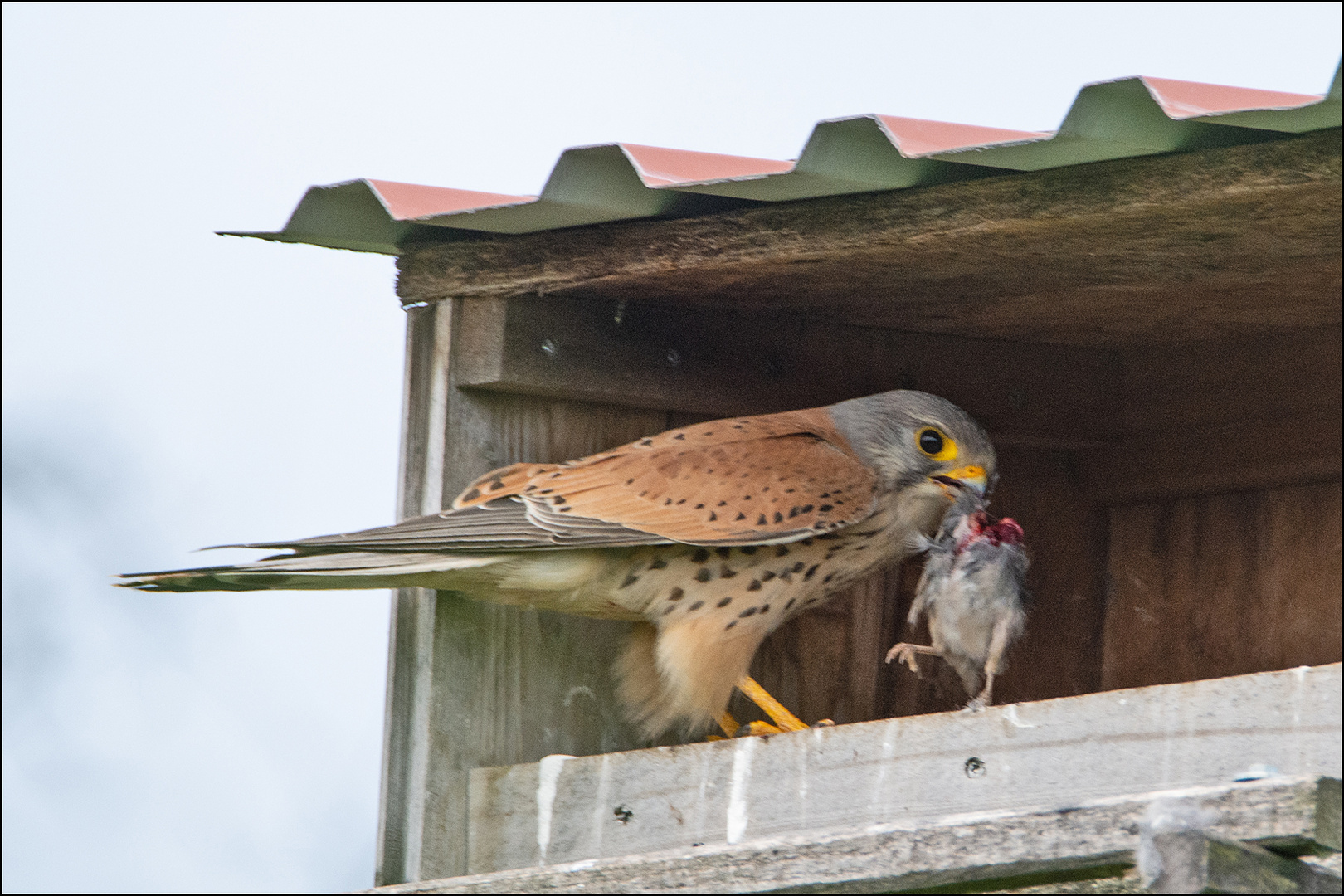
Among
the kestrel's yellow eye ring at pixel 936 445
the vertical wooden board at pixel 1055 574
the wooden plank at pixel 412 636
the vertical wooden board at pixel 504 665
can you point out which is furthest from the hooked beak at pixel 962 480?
the wooden plank at pixel 412 636

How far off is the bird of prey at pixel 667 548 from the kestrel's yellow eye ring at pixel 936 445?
11 centimetres

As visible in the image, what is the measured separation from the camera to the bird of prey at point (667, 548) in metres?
3.71

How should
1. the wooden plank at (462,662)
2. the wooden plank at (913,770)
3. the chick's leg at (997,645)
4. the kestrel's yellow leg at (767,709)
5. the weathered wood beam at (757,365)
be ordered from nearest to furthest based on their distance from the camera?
the wooden plank at (913,770), the chick's leg at (997,645), the wooden plank at (462,662), the weathered wood beam at (757,365), the kestrel's yellow leg at (767,709)

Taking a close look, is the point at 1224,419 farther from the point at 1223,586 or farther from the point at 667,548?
the point at 667,548

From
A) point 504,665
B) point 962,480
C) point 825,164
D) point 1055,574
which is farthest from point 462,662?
point 1055,574

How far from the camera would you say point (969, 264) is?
→ 12.3ft

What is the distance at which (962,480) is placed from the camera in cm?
434

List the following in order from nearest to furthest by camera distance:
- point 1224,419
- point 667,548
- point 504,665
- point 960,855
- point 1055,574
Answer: point 960,855, point 667,548, point 504,665, point 1224,419, point 1055,574

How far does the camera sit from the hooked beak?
434cm

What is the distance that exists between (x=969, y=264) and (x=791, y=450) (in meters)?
0.59

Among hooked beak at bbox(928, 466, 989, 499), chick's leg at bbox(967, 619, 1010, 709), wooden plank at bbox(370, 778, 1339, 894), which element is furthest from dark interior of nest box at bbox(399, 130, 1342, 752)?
wooden plank at bbox(370, 778, 1339, 894)

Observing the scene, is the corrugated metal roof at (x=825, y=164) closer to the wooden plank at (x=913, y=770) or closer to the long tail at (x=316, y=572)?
the long tail at (x=316, y=572)

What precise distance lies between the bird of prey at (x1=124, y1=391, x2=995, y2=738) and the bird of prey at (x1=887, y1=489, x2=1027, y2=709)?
0.78 feet

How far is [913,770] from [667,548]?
37.9 inches
